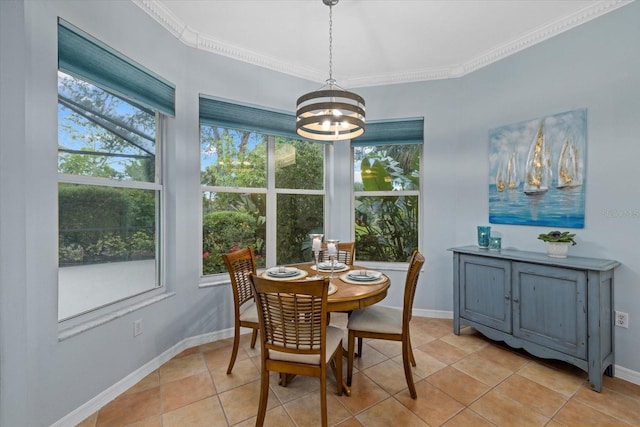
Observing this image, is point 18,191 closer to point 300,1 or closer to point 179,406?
point 179,406

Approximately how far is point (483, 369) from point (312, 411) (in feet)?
4.82

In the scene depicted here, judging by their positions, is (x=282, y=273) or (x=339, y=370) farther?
(x=282, y=273)

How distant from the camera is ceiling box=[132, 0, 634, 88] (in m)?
2.35

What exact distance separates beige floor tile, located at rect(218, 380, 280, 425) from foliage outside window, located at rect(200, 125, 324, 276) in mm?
1297

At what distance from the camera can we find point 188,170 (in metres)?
2.76

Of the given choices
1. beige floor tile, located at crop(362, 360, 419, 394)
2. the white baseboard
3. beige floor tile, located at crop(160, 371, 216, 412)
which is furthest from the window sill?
beige floor tile, located at crop(362, 360, 419, 394)

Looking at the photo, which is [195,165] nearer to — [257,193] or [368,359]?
[257,193]

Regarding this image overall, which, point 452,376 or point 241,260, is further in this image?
point 241,260

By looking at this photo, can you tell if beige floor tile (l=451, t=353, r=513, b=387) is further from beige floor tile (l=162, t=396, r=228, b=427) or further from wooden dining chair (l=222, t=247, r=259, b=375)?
beige floor tile (l=162, t=396, r=228, b=427)

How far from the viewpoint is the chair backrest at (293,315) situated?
151cm

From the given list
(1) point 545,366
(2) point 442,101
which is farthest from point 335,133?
(1) point 545,366

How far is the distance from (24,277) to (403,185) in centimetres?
347

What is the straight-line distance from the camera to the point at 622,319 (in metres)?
2.23

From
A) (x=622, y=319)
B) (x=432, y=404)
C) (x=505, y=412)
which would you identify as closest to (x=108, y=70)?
(x=432, y=404)
